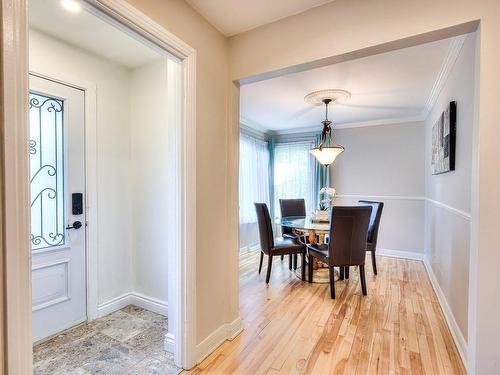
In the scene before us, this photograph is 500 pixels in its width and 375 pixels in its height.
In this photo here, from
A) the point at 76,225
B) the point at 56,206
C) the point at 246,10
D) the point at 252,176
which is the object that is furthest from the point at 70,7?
the point at 252,176

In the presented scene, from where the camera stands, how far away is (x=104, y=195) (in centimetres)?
243

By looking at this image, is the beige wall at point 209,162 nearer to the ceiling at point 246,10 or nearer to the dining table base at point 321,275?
the ceiling at point 246,10

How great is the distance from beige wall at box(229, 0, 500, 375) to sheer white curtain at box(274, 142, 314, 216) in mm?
3589

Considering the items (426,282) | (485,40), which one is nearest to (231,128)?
(485,40)

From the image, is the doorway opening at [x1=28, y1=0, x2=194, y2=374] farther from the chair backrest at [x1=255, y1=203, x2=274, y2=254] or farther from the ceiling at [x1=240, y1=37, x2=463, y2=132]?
the ceiling at [x1=240, y1=37, x2=463, y2=132]

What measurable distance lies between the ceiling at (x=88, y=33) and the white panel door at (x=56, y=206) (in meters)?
0.39

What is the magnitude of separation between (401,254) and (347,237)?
2337 mm

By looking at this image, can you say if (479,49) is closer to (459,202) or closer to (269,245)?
(459,202)

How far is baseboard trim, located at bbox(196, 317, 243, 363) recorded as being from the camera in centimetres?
182

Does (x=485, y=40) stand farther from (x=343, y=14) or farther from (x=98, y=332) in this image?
(x=98, y=332)

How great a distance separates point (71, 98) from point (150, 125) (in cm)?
66

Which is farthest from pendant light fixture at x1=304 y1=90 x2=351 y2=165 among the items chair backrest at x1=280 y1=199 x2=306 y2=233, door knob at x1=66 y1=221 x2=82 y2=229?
door knob at x1=66 y1=221 x2=82 y2=229

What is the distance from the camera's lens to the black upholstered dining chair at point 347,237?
8.97ft

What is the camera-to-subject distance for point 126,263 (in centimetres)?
261
